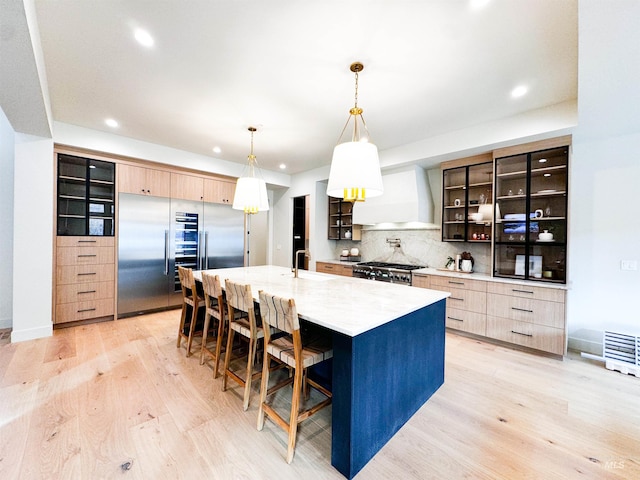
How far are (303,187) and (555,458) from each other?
525cm

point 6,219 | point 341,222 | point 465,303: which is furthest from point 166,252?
point 465,303

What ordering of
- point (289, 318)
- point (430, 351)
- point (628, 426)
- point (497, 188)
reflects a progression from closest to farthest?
point (289, 318) → point (628, 426) → point (430, 351) → point (497, 188)

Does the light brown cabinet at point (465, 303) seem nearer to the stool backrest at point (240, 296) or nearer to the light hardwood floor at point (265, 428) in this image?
the light hardwood floor at point (265, 428)

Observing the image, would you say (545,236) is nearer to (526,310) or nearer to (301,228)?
(526,310)

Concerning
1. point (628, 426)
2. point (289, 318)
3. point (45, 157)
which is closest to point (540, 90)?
point (628, 426)

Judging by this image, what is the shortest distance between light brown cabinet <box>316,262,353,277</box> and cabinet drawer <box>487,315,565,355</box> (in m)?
2.24

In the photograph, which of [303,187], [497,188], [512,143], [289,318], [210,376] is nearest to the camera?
[289,318]

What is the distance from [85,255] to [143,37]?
129 inches

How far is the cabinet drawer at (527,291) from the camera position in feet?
9.74

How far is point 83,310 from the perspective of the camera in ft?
12.8

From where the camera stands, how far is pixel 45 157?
11.2ft

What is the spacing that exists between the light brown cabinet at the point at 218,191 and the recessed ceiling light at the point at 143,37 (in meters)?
3.11

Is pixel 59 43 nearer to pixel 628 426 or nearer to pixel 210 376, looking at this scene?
pixel 210 376

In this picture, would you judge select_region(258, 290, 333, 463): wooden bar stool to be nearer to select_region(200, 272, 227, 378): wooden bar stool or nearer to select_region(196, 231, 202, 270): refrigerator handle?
select_region(200, 272, 227, 378): wooden bar stool
